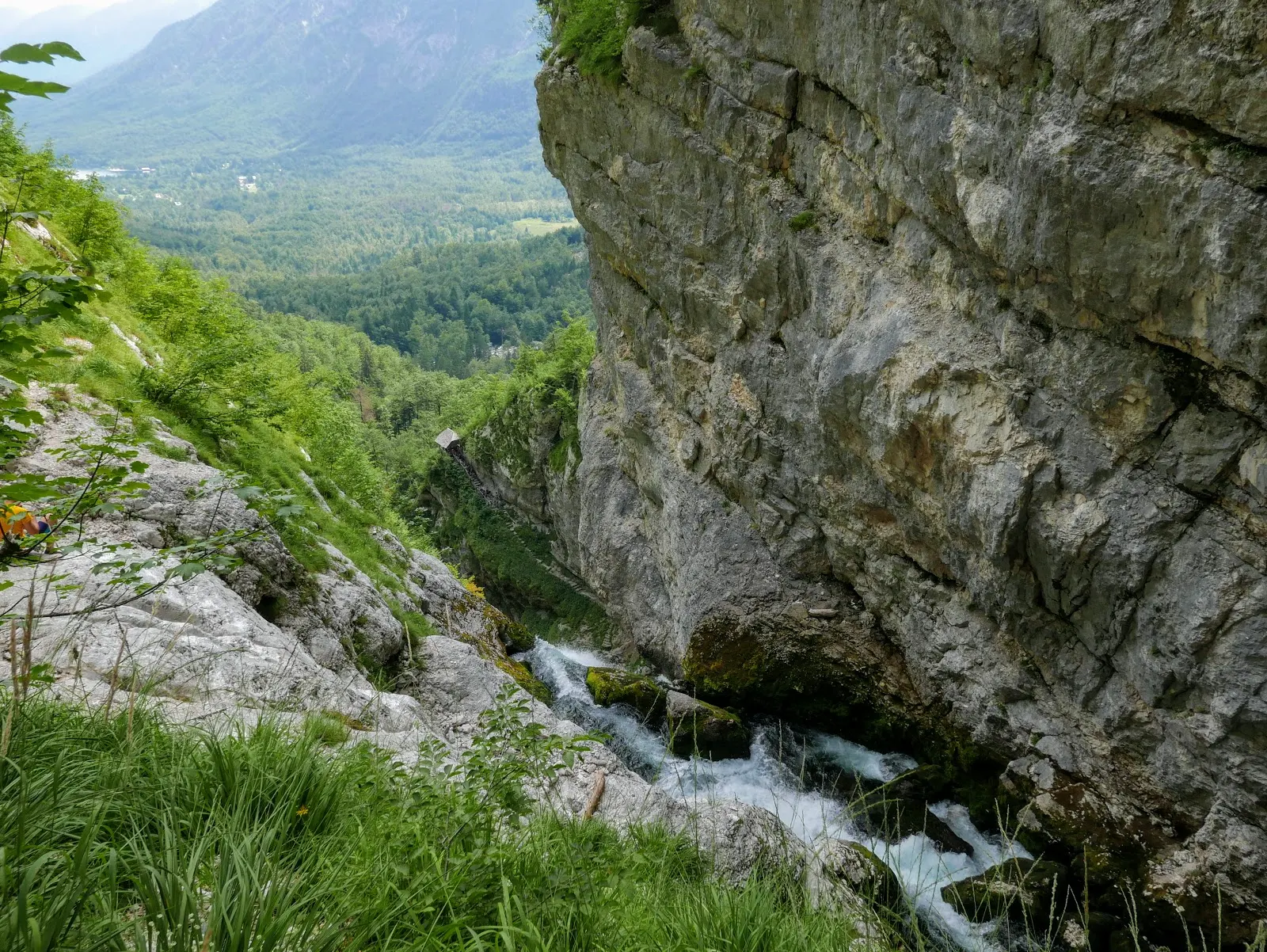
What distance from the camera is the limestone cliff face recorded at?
300 inches

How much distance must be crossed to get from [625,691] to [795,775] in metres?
8.11

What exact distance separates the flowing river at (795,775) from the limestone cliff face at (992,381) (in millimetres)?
851

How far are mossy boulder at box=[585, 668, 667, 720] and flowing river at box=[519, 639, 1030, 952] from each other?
22 centimetres

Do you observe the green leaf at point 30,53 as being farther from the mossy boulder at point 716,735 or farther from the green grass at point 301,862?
the mossy boulder at point 716,735

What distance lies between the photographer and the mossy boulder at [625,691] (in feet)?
59.6

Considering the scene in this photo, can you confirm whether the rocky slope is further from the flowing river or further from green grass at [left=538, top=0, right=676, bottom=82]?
green grass at [left=538, top=0, right=676, bottom=82]

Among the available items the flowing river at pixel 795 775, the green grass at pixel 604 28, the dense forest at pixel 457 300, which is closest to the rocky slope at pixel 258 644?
the flowing river at pixel 795 775

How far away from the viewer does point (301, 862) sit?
3252 mm

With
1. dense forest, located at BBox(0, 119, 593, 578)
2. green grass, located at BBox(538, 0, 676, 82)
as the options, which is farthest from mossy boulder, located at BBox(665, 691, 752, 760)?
green grass, located at BBox(538, 0, 676, 82)

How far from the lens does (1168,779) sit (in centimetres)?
988

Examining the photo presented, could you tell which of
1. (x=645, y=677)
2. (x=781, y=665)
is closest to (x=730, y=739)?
(x=781, y=665)

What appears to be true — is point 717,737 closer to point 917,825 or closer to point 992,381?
point 917,825

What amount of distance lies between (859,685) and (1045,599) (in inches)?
221

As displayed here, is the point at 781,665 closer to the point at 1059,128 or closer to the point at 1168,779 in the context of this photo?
the point at 1168,779
